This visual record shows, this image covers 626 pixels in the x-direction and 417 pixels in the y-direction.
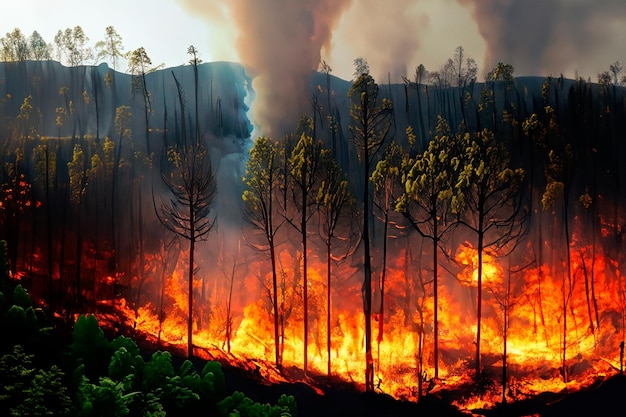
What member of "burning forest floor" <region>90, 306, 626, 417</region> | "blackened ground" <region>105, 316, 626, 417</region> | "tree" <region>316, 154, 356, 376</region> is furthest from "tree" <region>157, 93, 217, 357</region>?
"tree" <region>316, 154, 356, 376</region>

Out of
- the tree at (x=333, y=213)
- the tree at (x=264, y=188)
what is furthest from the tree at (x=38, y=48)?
the tree at (x=333, y=213)

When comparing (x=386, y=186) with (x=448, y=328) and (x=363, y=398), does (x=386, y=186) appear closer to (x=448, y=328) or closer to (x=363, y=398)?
(x=448, y=328)

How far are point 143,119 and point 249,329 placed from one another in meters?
7.58

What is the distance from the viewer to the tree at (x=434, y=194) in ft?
45.4

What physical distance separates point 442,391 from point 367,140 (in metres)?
7.55

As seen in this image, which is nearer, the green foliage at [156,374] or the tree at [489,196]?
the green foliage at [156,374]

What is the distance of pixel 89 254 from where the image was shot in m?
14.6

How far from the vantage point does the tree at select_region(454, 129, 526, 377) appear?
13703 mm

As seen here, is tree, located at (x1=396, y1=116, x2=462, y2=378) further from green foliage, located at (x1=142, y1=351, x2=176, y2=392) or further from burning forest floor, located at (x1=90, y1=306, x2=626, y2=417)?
green foliage, located at (x1=142, y1=351, x2=176, y2=392)

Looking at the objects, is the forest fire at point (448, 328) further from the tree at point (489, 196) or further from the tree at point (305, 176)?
the tree at point (305, 176)

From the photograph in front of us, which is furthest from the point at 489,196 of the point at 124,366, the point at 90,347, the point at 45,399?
the point at 45,399

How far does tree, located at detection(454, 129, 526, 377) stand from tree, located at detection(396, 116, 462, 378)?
27cm

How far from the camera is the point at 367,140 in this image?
557 inches

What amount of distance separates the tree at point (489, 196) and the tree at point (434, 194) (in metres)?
0.27
